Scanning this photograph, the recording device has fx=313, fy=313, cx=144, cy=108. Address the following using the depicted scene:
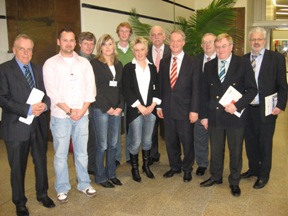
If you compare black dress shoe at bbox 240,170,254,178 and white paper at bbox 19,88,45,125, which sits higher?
white paper at bbox 19,88,45,125

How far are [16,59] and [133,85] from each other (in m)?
1.16

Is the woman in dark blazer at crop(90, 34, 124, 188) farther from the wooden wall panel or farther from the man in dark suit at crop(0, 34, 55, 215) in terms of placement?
the wooden wall panel

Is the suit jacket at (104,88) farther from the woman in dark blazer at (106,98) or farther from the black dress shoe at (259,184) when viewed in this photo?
the black dress shoe at (259,184)

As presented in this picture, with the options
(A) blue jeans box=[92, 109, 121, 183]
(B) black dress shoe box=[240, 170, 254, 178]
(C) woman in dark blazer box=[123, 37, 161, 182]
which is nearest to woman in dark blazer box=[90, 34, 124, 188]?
→ (A) blue jeans box=[92, 109, 121, 183]

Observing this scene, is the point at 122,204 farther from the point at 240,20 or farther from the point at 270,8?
the point at 270,8

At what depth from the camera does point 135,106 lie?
10.6ft

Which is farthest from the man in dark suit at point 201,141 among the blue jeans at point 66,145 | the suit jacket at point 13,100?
the suit jacket at point 13,100

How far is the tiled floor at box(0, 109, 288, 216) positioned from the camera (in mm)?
2746

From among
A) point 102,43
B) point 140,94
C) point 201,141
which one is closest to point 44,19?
point 102,43

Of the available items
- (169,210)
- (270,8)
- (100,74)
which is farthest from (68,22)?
(270,8)

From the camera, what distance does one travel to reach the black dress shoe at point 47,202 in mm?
2836

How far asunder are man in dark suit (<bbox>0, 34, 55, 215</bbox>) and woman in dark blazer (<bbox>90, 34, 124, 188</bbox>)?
0.54 m

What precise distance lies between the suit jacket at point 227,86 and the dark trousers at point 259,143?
0.25m

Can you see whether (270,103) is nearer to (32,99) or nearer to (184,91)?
(184,91)
